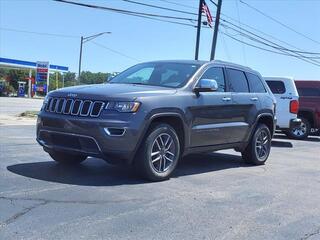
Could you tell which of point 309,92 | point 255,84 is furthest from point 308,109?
point 255,84

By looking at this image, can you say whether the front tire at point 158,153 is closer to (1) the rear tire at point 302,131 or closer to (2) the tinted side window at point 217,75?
(2) the tinted side window at point 217,75

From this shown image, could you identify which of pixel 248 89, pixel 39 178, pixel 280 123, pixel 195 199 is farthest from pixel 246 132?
pixel 280 123

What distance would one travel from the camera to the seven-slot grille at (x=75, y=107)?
6938 millimetres

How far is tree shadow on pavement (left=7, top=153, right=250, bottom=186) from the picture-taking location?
7.10m

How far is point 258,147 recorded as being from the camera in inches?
387

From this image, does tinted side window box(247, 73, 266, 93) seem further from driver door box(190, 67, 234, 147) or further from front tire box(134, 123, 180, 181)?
front tire box(134, 123, 180, 181)

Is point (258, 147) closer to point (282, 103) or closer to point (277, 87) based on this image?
point (282, 103)

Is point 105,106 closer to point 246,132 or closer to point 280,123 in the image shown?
point 246,132

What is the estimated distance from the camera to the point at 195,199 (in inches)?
253

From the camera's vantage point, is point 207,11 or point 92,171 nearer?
point 92,171

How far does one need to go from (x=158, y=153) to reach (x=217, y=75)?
6.77ft

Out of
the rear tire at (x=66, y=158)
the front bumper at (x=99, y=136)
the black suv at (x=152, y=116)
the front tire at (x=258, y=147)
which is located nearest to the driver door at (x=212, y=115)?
the black suv at (x=152, y=116)

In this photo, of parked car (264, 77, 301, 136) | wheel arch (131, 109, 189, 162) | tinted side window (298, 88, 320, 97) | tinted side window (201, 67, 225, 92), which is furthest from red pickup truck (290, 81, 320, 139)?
wheel arch (131, 109, 189, 162)

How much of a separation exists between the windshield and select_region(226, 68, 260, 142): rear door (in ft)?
3.40
